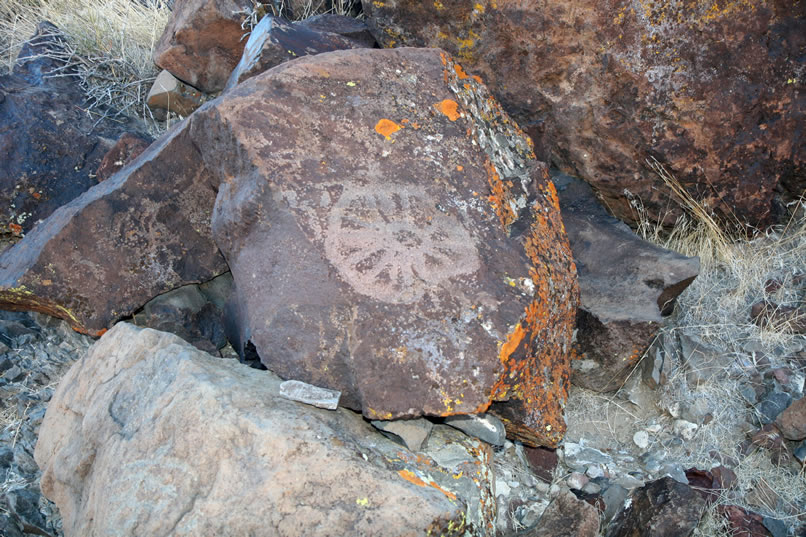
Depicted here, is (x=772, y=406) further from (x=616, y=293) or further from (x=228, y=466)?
(x=228, y=466)

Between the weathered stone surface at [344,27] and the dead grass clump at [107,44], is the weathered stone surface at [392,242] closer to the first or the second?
the weathered stone surface at [344,27]

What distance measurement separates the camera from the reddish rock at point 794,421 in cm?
260

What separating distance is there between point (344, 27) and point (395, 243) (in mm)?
1886

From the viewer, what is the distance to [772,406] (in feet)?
8.94

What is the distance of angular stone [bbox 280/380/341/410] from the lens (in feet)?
6.57

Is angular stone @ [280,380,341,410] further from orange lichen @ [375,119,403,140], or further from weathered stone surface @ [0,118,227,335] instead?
weathered stone surface @ [0,118,227,335]

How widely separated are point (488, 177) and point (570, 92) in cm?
107

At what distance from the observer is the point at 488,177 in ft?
7.93

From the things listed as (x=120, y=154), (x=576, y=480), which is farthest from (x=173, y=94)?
(x=576, y=480)

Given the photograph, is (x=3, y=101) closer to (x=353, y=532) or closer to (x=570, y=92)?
(x=570, y=92)

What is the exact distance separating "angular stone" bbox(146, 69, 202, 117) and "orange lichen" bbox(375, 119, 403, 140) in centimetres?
204

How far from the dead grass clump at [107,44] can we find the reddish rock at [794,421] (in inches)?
148

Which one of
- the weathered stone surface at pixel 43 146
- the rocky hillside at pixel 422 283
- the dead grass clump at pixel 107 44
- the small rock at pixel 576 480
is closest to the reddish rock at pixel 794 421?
the rocky hillside at pixel 422 283

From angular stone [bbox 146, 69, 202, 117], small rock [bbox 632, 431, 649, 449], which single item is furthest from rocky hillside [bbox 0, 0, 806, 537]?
angular stone [bbox 146, 69, 202, 117]
